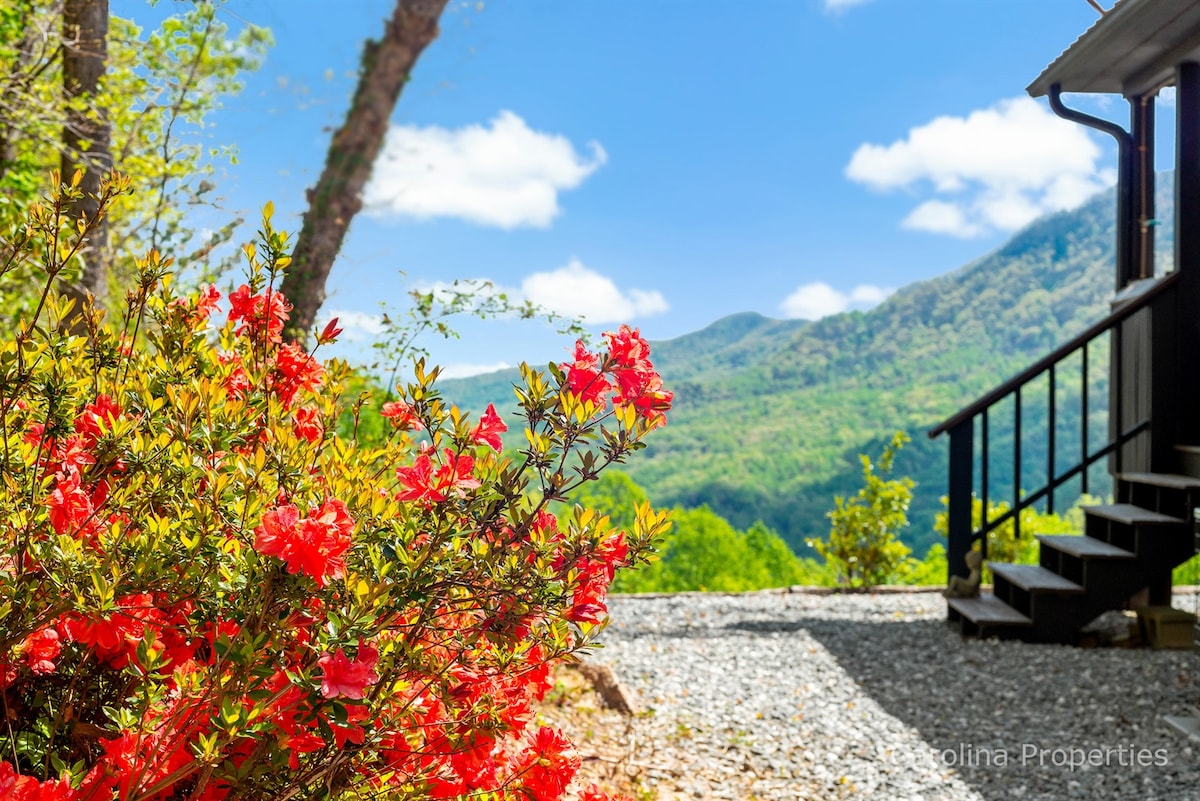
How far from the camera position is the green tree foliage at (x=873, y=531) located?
20.5ft

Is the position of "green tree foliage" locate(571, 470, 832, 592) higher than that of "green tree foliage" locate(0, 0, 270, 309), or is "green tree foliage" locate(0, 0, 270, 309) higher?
"green tree foliage" locate(0, 0, 270, 309)

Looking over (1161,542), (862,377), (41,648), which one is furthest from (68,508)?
(862,377)

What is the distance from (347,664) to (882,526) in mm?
5745

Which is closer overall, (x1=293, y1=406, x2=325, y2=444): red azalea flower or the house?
(x1=293, y1=406, x2=325, y2=444): red azalea flower

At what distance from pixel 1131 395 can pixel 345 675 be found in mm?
5039

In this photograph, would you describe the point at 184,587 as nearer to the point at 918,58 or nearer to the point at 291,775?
the point at 291,775

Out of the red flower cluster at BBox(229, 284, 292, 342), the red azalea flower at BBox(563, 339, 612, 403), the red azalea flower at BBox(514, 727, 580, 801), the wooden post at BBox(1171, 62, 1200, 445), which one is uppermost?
the wooden post at BBox(1171, 62, 1200, 445)

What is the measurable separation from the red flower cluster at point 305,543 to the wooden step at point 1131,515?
171 inches

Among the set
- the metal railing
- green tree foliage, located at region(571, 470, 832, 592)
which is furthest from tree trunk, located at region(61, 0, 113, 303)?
the metal railing

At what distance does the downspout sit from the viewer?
5.02 m

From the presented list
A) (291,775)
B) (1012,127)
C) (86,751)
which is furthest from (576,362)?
(1012,127)

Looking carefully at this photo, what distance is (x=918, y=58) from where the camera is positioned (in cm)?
2995

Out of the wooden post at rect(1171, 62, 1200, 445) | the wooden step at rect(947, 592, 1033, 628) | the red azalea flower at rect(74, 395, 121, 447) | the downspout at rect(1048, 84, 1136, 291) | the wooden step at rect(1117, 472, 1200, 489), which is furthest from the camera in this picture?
the downspout at rect(1048, 84, 1136, 291)

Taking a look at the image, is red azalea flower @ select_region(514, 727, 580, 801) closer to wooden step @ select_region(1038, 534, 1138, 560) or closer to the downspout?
wooden step @ select_region(1038, 534, 1138, 560)
